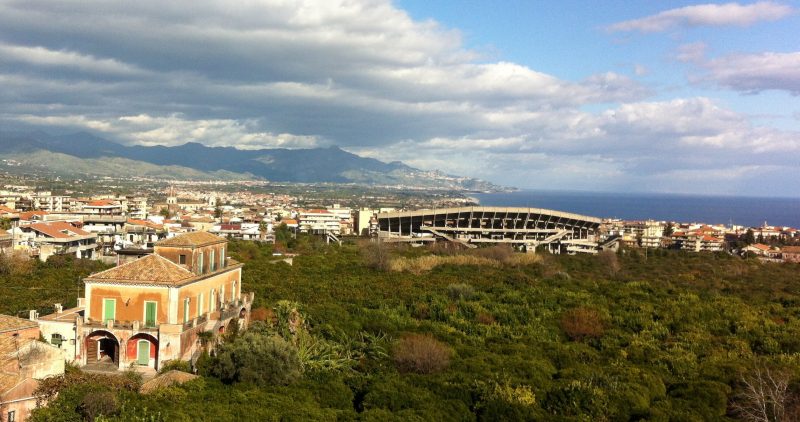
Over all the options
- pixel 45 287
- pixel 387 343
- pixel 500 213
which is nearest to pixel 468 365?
pixel 387 343

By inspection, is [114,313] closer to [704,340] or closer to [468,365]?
[468,365]

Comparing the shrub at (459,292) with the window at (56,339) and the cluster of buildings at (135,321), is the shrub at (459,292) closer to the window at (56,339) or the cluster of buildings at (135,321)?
the cluster of buildings at (135,321)

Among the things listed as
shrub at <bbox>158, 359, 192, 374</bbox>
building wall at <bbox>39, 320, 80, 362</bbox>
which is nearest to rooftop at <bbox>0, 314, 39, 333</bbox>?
building wall at <bbox>39, 320, 80, 362</bbox>

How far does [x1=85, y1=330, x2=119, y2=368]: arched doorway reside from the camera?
843 inches

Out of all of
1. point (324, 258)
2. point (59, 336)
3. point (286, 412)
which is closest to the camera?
point (286, 412)

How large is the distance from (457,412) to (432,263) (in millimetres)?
33832

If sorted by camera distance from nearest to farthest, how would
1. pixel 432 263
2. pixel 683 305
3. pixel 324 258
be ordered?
pixel 683 305 → pixel 432 263 → pixel 324 258

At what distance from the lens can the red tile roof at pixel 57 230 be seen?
52.5m

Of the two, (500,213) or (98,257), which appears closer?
(98,257)

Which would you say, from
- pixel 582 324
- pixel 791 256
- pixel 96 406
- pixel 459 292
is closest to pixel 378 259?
pixel 459 292

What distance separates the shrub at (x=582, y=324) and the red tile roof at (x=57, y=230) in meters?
39.5

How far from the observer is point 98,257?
5166 cm

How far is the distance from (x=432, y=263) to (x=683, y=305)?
20.6 metres

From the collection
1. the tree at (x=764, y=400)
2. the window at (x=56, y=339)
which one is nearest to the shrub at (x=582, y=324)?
the tree at (x=764, y=400)
